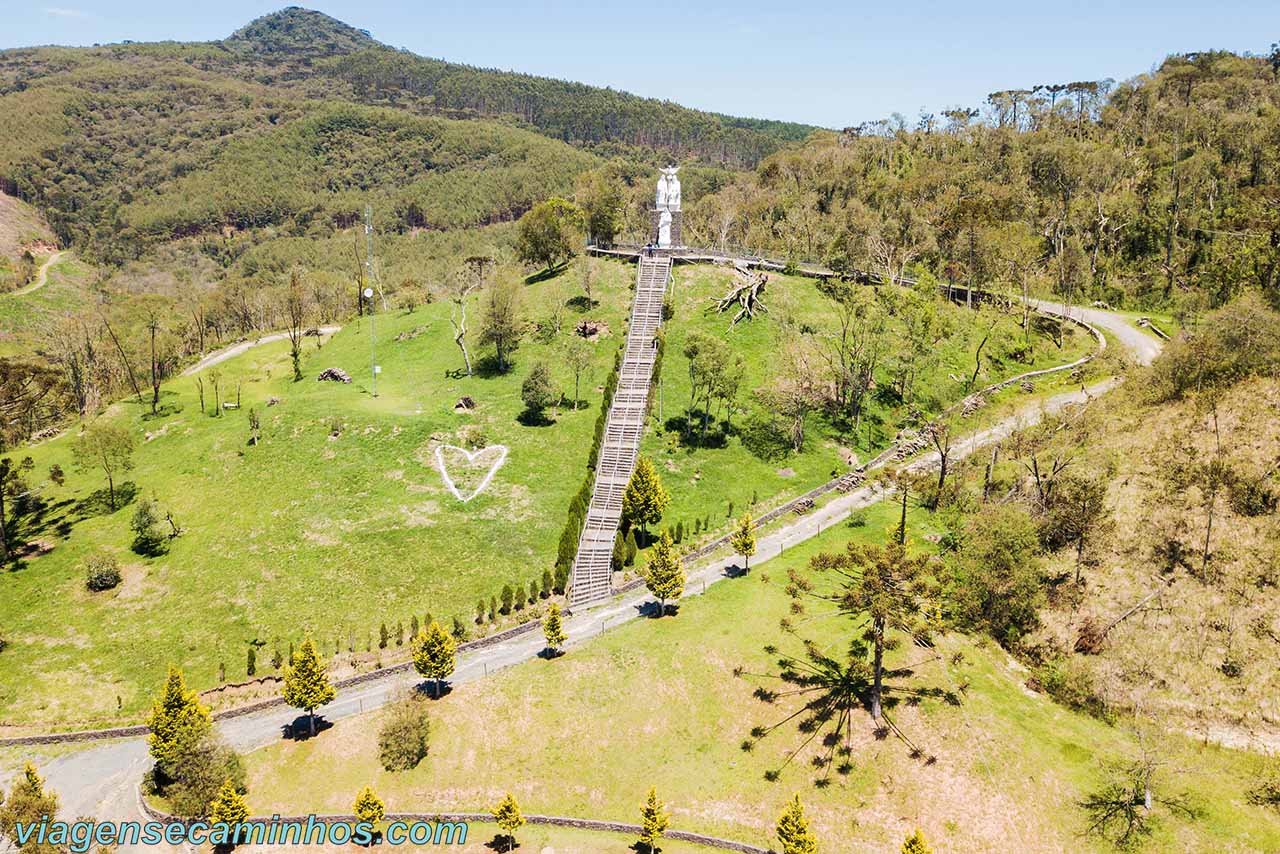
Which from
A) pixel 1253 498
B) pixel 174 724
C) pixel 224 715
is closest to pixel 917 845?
pixel 174 724

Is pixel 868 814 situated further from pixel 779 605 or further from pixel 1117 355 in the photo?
pixel 1117 355

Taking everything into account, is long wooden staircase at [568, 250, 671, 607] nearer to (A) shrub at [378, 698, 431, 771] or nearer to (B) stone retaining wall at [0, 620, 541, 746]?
(B) stone retaining wall at [0, 620, 541, 746]

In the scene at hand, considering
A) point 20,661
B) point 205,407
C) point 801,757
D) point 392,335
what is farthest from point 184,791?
point 392,335

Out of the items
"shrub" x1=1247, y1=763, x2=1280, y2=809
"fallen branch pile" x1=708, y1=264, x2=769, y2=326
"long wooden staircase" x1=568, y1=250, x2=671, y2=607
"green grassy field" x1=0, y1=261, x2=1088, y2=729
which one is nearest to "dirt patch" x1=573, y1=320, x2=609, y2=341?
"green grassy field" x1=0, y1=261, x2=1088, y2=729

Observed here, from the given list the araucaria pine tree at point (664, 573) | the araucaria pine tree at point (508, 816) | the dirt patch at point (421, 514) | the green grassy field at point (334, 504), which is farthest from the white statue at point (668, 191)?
the araucaria pine tree at point (508, 816)

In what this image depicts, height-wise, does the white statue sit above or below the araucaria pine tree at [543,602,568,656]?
above

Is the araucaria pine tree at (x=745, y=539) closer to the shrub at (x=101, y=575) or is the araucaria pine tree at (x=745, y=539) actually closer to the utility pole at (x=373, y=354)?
the utility pole at (x=373, y=354)
